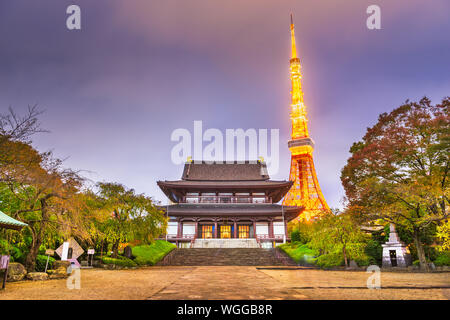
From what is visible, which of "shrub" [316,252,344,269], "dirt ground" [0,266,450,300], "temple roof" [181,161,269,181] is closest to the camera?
"dirt ground" [0,266,450,300]

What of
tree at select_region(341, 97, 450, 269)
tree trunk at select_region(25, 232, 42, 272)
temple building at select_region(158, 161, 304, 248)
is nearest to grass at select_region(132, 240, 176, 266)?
temple building at select_region(158, 161, 304, 248)

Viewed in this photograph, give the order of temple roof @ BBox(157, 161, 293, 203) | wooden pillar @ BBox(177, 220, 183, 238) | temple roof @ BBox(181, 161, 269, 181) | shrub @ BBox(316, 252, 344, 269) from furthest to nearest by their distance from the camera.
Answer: temple roof @ BBox(181, 161, 269, 181), temple roof @ BBox(157, 161, 293, 203), wooden pillar @ BBox(177, 220, 183, 238), shrub @ BBox(316, 252, 344, 269)

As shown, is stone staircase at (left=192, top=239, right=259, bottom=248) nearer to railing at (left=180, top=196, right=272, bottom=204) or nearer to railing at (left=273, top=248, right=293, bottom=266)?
railing at (left=273, top=248, right=293, bottom=266)

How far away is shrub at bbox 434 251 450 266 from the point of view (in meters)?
16.0

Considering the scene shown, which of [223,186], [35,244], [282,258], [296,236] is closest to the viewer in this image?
[35,244]

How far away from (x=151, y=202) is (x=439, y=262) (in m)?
18.5

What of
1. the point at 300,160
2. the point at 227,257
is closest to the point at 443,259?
the point at 227,257

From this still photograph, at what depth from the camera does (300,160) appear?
58344 millimetres

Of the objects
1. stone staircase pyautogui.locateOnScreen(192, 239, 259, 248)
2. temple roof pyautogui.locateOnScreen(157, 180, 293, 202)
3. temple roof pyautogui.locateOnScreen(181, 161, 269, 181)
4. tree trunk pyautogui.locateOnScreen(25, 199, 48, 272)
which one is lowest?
stone staircase pyautogui.locateOnScreen(192, 239, 259, 248)

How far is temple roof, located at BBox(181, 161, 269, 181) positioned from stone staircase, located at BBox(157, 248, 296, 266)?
52.8 ft

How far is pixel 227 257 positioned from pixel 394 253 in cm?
1344

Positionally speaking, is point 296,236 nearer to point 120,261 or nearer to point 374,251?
point 374,251
